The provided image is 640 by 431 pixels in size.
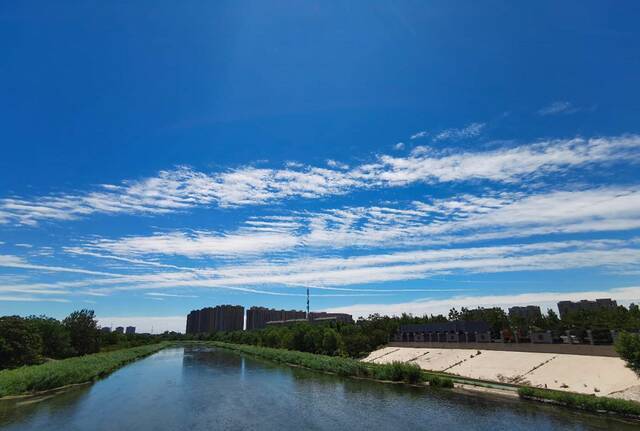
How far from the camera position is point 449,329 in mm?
90500

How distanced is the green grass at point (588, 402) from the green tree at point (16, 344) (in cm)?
7339

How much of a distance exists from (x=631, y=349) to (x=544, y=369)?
14691 millimetres

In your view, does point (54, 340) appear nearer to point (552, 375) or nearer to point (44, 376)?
point (44, 376)

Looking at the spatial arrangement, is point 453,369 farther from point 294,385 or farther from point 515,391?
point 294,385

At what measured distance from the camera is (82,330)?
313ft

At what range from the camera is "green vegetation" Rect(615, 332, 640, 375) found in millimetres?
38594

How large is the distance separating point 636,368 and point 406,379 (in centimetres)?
2712

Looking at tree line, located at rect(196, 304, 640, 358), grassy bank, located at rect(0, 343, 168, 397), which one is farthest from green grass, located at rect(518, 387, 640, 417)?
grassy bank, located at rect(0, 343, 168, 397)

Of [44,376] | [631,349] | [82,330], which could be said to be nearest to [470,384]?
[631,349]

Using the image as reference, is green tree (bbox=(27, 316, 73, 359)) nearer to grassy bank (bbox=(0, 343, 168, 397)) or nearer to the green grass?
grassy bank (bbox=(0, 343, 168, 397))

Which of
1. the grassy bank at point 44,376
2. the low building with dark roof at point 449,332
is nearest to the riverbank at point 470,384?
the low building with dark roof at point 449,332

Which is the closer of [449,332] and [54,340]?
[54,340]

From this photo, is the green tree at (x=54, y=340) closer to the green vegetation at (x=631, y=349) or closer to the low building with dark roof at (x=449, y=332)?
the low building with dark roof at (x=449, y=332)

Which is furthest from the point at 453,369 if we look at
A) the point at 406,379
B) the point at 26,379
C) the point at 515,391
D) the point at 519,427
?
the point at 26,379
